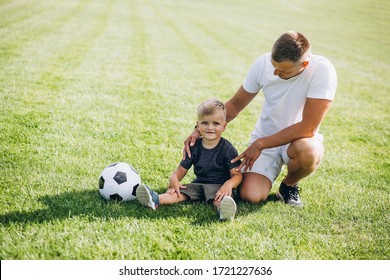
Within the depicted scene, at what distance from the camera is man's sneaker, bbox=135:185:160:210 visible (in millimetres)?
3092

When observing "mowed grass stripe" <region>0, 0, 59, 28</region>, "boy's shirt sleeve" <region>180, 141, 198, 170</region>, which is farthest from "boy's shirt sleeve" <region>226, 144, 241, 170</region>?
"mowed grass stripe" <region>0, 0, 59, 28</region>

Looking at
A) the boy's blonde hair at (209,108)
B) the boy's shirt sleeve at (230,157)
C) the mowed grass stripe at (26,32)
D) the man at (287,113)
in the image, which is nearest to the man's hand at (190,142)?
the man at (287,113)

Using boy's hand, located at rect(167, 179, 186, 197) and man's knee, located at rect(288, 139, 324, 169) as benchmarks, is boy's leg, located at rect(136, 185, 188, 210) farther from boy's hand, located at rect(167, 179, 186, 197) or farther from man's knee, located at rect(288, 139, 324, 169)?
man's knee, located at rect(288, 139, 324, 169)

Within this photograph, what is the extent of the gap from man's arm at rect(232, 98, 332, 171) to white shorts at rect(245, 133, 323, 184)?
353 millimetres

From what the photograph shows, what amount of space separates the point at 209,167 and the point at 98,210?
3.83 ft

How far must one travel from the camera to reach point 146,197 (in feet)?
10.3

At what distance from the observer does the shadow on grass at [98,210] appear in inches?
114

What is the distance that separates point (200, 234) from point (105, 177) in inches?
42.6

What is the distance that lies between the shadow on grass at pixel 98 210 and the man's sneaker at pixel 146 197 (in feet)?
0.21

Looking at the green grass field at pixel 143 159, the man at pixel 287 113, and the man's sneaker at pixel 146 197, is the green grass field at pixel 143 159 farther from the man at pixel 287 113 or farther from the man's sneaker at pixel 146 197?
the man at pixel 287 113

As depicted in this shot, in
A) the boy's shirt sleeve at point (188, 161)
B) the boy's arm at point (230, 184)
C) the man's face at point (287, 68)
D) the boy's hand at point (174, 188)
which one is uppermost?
the man's face at point (287, 68)
